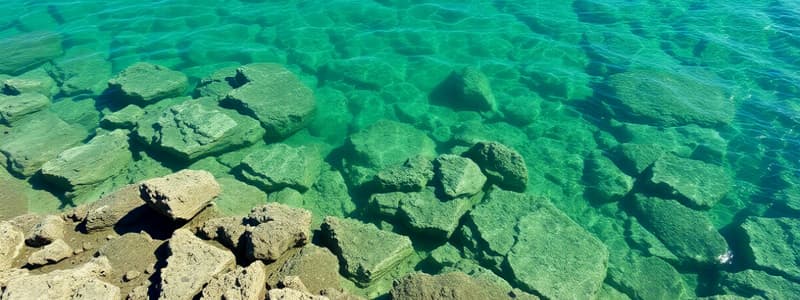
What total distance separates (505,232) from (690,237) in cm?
366

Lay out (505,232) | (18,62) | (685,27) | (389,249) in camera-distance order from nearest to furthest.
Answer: (389,249)
(505,232)
(18,62)
(685,27)

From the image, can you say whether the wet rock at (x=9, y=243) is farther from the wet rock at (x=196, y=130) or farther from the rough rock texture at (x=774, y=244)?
the rough rock texture at (x=774, y=244)

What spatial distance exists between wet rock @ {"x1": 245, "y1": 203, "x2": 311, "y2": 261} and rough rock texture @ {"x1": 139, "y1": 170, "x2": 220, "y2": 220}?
2.48ft

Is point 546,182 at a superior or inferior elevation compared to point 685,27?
inferior

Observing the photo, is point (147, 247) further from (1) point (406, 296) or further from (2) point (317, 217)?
(1) point (406, 296)

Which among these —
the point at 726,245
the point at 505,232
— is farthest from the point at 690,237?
the point at 505,232

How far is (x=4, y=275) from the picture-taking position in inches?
244

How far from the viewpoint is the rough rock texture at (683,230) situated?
342 inches

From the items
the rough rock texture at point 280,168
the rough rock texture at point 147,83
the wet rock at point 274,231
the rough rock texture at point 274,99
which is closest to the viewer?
the wet rock at point 274,231

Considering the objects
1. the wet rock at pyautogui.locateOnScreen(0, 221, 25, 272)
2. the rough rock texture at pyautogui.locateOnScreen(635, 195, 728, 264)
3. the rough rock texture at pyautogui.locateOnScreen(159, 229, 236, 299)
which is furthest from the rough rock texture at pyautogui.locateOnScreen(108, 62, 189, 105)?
the rough rock texture at pyautogui.locateOnScreen(635, 195, 728, 264)

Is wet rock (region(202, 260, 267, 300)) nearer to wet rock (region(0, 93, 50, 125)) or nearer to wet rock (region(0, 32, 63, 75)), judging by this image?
wet rock (region(0, 93, 50, 125))

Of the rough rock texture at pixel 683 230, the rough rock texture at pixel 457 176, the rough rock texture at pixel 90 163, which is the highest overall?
the rough rock texture at pixel 457 176

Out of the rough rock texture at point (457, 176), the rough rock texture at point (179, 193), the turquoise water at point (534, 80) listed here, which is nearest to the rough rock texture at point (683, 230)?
the turquoise water at point (534, 80)

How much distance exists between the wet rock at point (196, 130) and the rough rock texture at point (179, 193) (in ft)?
8.94
